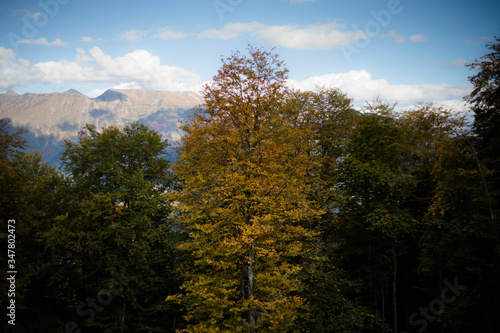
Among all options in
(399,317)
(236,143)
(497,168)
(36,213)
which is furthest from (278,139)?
(399,317)

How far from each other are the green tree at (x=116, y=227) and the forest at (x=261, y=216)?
13 cm

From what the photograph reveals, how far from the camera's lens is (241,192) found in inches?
496

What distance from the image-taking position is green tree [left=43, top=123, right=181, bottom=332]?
60.0ft

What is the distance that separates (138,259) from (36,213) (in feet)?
25.6

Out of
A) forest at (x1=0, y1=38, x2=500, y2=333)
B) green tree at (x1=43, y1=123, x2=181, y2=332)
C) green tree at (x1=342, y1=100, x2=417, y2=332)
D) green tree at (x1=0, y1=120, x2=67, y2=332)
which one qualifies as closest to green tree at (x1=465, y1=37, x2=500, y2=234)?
forest at (x1=0, y1=38, x2=500, y2=333)

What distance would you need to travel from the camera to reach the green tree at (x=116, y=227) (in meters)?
18.3

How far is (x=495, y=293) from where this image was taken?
9508 mm

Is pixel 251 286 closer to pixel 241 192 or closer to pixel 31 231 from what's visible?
pixel 241 192

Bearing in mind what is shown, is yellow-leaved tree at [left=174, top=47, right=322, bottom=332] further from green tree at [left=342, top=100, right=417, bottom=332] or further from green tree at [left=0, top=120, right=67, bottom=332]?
green tree at [left=0, top=120, right=67, bottom=332]

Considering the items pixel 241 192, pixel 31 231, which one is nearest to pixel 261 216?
pixel 241 192

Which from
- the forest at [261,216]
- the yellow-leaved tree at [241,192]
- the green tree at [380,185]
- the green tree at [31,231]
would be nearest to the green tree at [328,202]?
Result: the forest at [261,216]

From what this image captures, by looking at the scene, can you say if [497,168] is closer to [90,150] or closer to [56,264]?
[90,150]

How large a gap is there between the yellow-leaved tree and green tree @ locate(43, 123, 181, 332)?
6505 mm

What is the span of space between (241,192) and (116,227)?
32.7 feet
